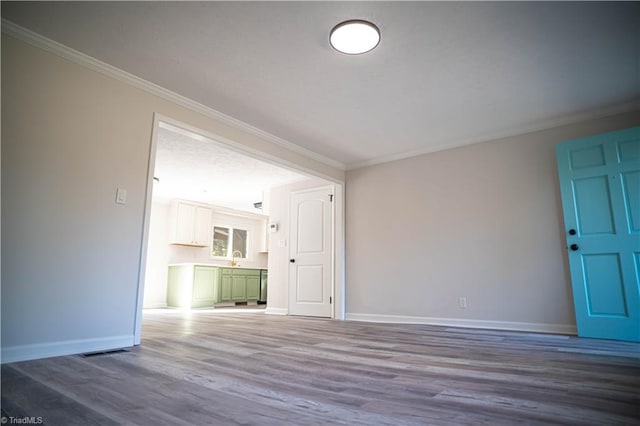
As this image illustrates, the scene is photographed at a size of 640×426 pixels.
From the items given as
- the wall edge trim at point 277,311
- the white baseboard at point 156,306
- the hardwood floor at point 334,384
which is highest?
the hardwood floor at point 334,384

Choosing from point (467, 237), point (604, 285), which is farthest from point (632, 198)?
point (467, 237)

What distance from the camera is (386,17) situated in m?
2.37

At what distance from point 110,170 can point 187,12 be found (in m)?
1.38

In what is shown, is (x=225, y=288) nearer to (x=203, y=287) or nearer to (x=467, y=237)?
(x=203, y=287)

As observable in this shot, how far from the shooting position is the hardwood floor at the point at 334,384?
130 centimetres

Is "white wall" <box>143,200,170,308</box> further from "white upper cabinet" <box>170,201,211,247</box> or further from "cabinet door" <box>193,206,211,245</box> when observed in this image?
"cabinet door" <box>193,206,211,245</box>

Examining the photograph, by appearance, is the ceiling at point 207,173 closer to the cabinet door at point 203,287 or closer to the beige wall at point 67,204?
the beige wall at point 67,204

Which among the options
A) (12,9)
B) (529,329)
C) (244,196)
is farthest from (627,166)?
(244,196)

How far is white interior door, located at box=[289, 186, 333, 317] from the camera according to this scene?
539 cm

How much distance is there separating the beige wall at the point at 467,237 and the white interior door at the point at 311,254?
37 cm

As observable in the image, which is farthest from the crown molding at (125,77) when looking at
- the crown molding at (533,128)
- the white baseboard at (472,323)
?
the white baseboard at (472,323)

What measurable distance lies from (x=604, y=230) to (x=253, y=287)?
7.22 meters

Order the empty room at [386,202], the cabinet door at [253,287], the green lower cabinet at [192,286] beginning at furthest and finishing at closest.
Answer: the cabinet door at [253,287] < the green lower cabinet at [192,286] < the empty room at [386,202]

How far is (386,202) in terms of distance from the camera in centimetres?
503
